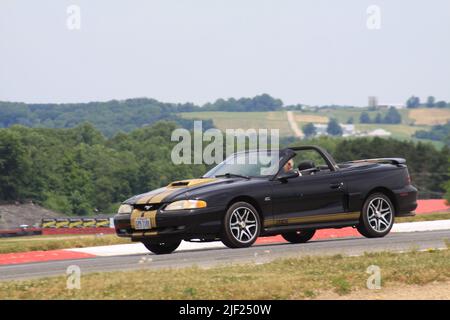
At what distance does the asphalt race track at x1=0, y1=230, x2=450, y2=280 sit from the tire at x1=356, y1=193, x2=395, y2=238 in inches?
7.6

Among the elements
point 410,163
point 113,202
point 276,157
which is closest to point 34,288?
point 276,157

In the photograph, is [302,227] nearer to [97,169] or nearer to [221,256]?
[221,256]

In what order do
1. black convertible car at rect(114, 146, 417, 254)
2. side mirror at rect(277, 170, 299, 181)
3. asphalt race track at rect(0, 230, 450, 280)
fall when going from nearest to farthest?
asphalt race track at rect(0, 230, 450, 280), black convertible car at rect(114, 146, 417, 254), side mirror at rect(277, 170, 299, 181)

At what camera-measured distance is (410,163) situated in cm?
15175

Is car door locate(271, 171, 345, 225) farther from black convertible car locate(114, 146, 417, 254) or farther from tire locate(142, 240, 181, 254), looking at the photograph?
tire locate(142, 240, 181, 254)

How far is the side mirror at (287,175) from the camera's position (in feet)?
52.9

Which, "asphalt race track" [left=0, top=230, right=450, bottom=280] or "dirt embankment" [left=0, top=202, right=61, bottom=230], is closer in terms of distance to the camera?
"asphalt race track" [left=0, top=230, right=450, bottom=280]

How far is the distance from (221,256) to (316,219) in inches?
91.0

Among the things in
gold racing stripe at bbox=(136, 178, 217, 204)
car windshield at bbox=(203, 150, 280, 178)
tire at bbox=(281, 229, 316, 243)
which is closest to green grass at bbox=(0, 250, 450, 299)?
gold racing stripe at bbox=(136, 178, 217, 204)

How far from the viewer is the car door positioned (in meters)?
15.9

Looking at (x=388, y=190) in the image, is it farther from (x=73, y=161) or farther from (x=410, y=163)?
(x=73, y=161)

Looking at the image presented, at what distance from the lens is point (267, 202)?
15750mm

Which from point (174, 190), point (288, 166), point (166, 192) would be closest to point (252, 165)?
point (288, 166)
